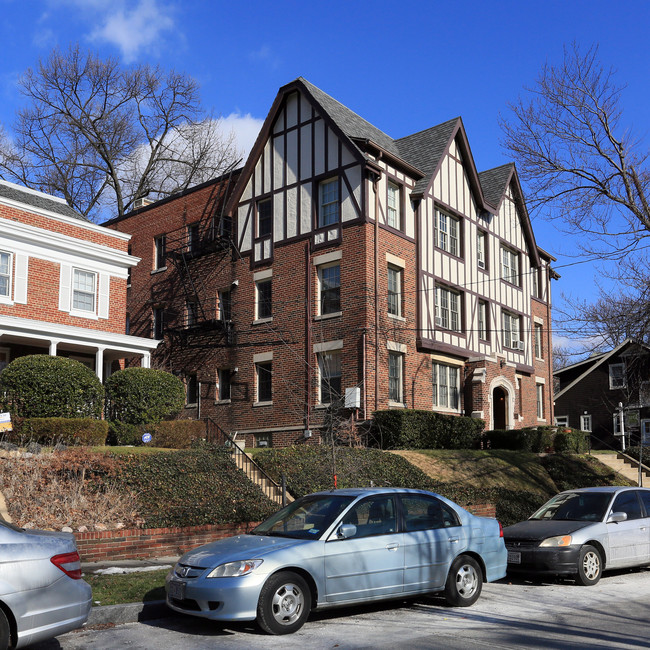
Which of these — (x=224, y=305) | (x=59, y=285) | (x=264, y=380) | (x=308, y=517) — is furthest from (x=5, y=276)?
(x=308, y=517)

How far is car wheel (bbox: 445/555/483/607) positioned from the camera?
970 cm

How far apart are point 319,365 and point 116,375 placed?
7.00 m

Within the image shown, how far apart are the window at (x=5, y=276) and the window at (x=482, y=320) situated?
17004mm

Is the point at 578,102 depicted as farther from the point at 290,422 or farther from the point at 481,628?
the point at 481,628

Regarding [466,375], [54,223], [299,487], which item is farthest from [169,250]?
[299,487]

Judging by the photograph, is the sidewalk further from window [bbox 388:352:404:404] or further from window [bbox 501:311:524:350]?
window [bbox 501:311:524:350]

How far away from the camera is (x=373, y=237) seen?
25391 mm

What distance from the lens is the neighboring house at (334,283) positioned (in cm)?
2555

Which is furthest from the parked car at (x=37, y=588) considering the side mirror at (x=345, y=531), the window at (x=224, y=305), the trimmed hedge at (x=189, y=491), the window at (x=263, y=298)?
the window at (x=224, y=305)

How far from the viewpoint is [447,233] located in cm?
2889

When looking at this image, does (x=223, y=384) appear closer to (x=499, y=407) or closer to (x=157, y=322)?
(x=157, y=322)

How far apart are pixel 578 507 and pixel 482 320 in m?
18.3

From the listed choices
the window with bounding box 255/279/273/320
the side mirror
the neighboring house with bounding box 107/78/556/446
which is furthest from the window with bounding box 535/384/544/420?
the side mirror

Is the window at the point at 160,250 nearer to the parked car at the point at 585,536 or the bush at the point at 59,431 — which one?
the bush at the point at 59,431
